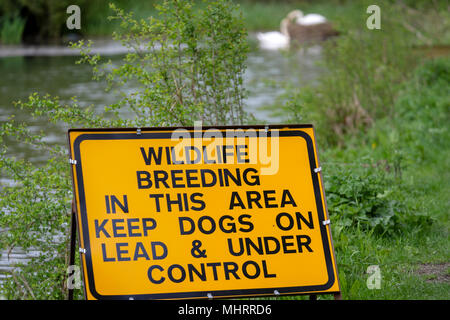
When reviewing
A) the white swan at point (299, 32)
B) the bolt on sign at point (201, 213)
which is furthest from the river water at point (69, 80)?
the bolt on sign at point (201, 213)

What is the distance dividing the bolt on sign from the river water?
5.98 meters

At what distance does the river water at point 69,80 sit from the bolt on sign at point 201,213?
19.6 feet

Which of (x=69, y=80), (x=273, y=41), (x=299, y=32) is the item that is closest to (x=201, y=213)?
(x=69, y=80)

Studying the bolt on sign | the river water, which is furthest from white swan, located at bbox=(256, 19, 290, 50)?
the bolt on sign

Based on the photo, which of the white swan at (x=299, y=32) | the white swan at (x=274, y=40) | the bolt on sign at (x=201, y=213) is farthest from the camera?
the white swan at (x=274, y=40)

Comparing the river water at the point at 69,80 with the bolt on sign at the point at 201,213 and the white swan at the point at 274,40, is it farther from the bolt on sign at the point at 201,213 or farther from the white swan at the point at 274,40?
the bolt on sign at the point at 201,213

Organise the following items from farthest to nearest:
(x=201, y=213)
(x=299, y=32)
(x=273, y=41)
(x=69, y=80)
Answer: (x=273, y=41) → (x=299, y=32) → (x=69, y=80) → (x=201, y=213)

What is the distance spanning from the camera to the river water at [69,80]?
1295 centimetres

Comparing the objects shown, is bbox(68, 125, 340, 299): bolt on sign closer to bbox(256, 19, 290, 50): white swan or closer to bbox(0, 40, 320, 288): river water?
bbox(0, 40, 320, 288): river water

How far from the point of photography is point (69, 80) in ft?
66.0

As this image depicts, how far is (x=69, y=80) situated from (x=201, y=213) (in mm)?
16792

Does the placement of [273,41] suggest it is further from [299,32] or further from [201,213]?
[201,213]

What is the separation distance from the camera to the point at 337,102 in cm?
1118
